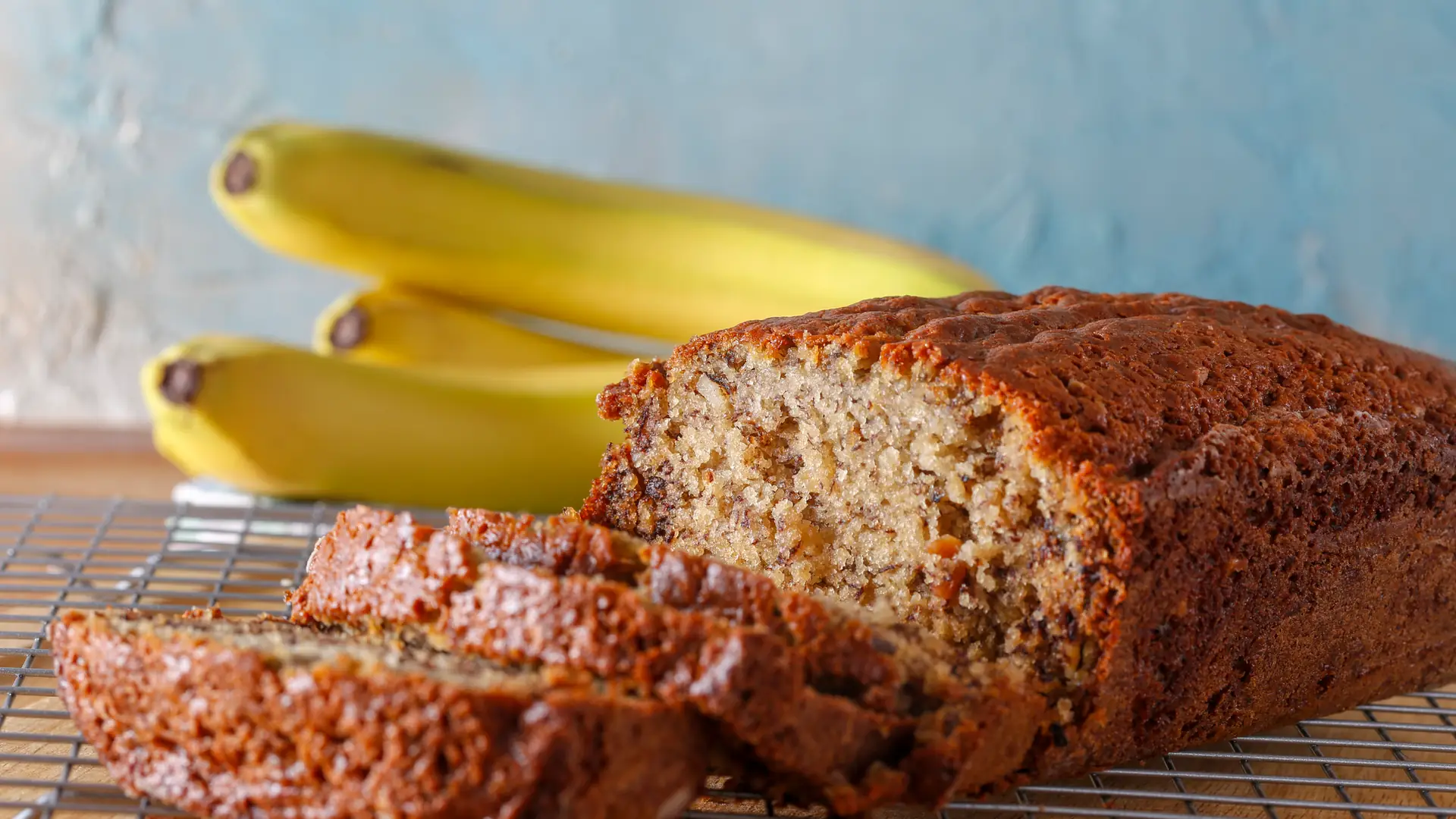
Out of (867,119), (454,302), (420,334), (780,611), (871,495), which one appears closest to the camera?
(780,611)

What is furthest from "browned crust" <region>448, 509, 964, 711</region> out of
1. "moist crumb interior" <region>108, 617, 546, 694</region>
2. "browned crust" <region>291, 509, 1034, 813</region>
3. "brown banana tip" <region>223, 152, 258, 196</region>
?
"brown banana tip" <region>223, 152, 258, 196</region>

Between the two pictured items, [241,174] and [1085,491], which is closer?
[1085,491]

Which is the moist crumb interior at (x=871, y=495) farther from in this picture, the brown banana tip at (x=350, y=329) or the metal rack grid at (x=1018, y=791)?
the brown banana tip at (x=350, y=329)

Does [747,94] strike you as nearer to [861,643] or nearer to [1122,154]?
[1122,154]

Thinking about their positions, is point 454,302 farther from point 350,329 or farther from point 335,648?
point 335,648

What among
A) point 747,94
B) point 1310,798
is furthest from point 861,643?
point 747,94

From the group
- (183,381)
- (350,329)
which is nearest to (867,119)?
(350,329)
